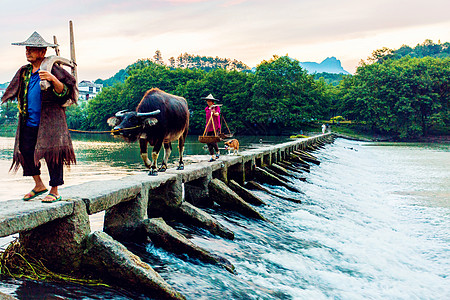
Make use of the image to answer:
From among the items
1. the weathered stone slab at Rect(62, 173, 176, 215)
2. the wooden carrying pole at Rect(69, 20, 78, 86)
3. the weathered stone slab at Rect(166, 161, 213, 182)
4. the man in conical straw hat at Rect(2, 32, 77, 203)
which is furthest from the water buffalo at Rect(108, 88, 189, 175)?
the man in conical straw hat at Rect(2, 32, 77, 203)

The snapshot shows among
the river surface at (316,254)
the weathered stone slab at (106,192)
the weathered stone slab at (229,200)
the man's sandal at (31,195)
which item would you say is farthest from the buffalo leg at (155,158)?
the man's sandal at (31,195)

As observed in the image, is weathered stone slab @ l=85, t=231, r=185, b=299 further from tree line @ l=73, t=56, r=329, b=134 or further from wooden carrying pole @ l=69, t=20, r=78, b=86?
tree line @ l=73, t=56, r=329, b=134

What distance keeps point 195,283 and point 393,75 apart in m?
78.2

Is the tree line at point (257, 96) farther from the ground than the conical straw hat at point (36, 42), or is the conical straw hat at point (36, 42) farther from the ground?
the tree line at point (257, 96)

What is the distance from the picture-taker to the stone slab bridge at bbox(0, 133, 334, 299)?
4.87 m

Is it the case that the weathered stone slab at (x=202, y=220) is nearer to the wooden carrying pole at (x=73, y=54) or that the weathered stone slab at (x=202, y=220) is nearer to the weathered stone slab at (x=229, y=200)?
the weathered stone slab at (x=229, y=200)

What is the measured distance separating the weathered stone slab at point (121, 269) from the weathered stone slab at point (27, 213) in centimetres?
50

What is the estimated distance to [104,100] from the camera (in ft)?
294

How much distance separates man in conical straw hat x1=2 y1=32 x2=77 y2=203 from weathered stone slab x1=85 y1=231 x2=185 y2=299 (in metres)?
0.83

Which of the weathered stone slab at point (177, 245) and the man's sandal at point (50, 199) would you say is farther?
the weathered stone slab at point (177, 245)

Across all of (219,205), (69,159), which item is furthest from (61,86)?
(219,205)

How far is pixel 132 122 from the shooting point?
30.9ft

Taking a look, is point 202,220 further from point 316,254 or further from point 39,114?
point 39,114

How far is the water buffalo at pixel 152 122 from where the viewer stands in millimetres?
9312
